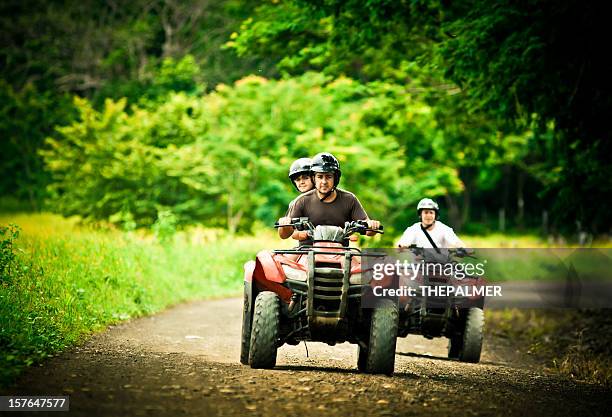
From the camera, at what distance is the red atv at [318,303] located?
8656 millimetres

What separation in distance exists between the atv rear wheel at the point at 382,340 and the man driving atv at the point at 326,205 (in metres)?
0.90

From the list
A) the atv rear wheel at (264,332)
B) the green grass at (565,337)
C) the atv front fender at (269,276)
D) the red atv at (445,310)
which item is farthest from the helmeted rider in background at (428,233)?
the atv rear wheel at (264,332)

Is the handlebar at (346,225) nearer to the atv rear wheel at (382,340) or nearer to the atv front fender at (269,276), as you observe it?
the atv front fender at (269,276)

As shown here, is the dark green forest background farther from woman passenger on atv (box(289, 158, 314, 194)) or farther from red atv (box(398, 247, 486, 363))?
woman passenger on atv (box(289, 158, 314, 194))

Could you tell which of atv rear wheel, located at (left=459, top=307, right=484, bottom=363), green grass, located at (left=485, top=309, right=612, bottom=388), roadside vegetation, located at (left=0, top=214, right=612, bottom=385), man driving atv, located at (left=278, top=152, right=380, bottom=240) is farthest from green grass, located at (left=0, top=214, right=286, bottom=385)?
green grass, located at (left=485, top=309, right=612, bottom=388)

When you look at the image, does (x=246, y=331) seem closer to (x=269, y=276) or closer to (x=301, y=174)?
(x=269, y=276)

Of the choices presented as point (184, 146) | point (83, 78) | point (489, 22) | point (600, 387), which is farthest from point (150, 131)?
point (600, 387)

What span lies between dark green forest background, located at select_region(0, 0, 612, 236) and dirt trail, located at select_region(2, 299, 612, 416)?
4586 mm

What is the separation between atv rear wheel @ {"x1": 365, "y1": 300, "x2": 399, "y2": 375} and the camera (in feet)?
28.6

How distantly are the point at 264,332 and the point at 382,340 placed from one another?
114 cm

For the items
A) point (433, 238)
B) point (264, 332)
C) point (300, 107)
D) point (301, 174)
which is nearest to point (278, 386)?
point (264, 332)

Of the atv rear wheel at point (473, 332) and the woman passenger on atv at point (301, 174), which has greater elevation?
the woman passenger on atv at point (301, 174)

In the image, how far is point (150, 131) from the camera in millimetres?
34562

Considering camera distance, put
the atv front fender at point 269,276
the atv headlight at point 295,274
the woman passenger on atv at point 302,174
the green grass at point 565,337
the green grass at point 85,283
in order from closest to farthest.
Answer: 1. the atv headlight at point 295,274
2. the atv front fender at point 269,276
3. the green grass at point 85,283
4. the woman passenger on atv at point 302,174
5. the green grass at point 565,337
